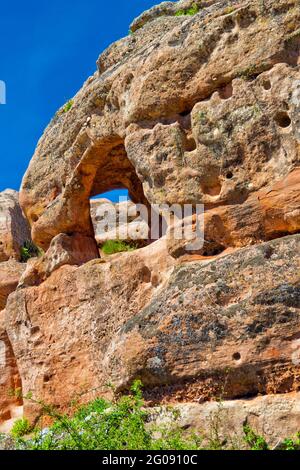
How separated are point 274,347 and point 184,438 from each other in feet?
4.89

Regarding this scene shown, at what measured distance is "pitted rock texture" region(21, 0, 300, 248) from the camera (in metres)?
9.48

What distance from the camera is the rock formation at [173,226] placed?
27.5 feet

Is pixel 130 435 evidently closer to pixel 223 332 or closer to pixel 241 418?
pixel 241 418

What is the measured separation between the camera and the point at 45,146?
14023 millimetres

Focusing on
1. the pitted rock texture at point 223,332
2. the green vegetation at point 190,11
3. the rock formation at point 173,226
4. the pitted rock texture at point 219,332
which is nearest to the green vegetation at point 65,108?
the rock formation at point 173,226

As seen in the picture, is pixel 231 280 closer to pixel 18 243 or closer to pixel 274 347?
pixel 274 347

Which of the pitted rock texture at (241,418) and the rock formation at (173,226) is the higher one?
the rock formation at (173,226)

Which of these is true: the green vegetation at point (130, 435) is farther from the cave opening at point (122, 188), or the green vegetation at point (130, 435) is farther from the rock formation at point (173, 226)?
the cave opening at point (122, 188)

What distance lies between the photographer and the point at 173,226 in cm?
1034

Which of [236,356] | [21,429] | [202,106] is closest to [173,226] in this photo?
[202,106]

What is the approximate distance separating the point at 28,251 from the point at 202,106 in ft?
27.7

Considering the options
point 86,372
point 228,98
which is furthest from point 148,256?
point 228,98

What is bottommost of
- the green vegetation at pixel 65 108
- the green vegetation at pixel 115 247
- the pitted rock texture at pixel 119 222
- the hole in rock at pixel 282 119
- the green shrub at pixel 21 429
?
the green shrub at pixel 21 429

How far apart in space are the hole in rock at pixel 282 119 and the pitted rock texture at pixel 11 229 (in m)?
9.40
